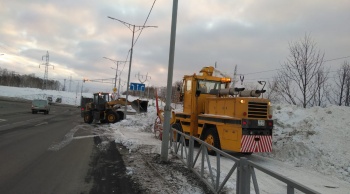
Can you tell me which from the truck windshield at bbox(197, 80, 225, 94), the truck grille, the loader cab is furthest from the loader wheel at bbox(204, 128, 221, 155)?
the loader cab

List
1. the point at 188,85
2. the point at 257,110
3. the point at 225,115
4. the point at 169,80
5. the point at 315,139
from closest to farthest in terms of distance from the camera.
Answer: the point at 169,80 → the point at 257,110 → the point at 225,115 → the point at 315,139 → the point at 188,85

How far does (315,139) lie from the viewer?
15.3 metres

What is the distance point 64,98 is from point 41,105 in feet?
258

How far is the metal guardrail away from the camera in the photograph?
4.87m

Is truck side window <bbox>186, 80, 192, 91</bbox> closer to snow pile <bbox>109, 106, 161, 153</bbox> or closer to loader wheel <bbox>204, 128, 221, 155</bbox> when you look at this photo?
loader wheel <bbox>204, 128, 221, 155</bbox>

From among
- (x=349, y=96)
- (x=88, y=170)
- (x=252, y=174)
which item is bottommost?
(x=88, y=170)

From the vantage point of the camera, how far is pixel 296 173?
35.7 feet

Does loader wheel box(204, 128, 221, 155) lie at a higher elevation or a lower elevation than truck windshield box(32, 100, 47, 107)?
lower

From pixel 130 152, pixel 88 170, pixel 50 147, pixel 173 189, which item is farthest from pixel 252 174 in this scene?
pixel 50 147

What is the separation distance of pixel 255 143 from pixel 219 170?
5021 mm

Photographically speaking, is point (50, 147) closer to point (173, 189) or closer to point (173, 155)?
point (173, 155)

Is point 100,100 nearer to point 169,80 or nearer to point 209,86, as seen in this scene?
point 209,86

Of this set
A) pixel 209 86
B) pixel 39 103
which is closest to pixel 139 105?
pixel 39 103

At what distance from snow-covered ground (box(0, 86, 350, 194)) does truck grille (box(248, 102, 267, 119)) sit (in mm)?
1645
